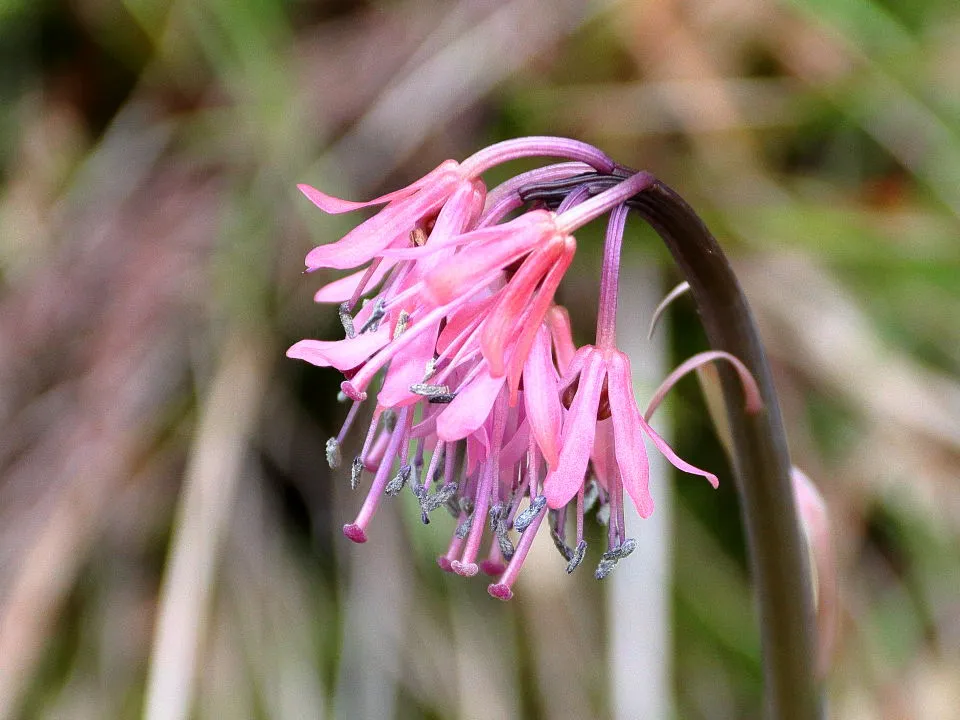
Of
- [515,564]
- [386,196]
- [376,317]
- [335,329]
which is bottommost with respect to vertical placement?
[515,564]

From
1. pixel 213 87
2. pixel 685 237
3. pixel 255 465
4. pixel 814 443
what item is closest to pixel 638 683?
pixel 814 443

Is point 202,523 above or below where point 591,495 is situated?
above

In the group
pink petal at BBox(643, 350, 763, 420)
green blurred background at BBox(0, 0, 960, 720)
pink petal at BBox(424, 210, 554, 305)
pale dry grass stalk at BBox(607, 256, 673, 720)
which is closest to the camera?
pink petal at BBox(424, 210, 554, 305)

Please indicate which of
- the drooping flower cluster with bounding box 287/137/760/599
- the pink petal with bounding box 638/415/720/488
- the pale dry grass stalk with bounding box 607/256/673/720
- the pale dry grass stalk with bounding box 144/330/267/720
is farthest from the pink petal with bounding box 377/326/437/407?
the pale dry grass stalk with bounding box 144/330/267/720

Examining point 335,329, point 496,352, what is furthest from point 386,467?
point 335,329

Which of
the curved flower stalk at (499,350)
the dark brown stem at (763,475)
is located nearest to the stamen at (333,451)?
the curved flower stalk at (499,350)

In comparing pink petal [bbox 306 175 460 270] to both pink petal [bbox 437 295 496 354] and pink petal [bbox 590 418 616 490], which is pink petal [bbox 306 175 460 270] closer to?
pink petal [bbox 437 295 496 354]

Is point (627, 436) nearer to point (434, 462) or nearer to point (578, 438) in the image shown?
point (578, 438)

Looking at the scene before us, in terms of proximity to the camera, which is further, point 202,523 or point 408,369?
point 202,523

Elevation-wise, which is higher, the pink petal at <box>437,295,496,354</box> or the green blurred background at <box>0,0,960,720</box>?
the green blurred background at <box>0,0,960,720</box>
